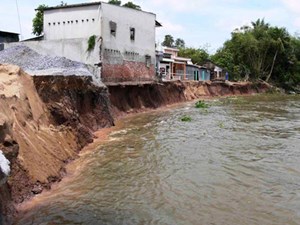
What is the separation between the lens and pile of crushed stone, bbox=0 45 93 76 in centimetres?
1917

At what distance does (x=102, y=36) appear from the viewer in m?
27.9

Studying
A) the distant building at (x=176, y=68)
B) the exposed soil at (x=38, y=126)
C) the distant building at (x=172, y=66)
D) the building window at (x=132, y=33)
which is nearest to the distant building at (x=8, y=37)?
the building window at (x=132, y=33)

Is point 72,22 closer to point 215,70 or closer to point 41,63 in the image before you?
point 41,63

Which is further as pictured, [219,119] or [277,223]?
[219,119]

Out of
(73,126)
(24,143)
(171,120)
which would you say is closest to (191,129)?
(171,120)

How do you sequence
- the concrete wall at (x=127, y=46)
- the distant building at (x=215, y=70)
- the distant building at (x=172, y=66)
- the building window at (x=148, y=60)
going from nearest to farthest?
the concrete wall at (x=127, y=46), the building window at (x=148, y=60), the distant building at (x=172, y=66), the distant building at (x=215, y=70)

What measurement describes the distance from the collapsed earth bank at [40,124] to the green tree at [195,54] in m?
43.3

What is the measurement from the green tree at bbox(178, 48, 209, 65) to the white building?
1330 inches

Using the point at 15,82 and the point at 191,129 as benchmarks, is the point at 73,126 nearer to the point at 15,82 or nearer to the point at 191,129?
the point at 15,82

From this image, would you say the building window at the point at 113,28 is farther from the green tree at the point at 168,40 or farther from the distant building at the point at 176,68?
the green tree at the point at 168,40

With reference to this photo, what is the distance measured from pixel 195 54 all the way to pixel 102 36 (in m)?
41.9

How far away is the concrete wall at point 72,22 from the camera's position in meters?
28.1

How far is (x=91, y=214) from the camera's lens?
853cm

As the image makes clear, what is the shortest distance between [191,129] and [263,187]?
10416 mm
